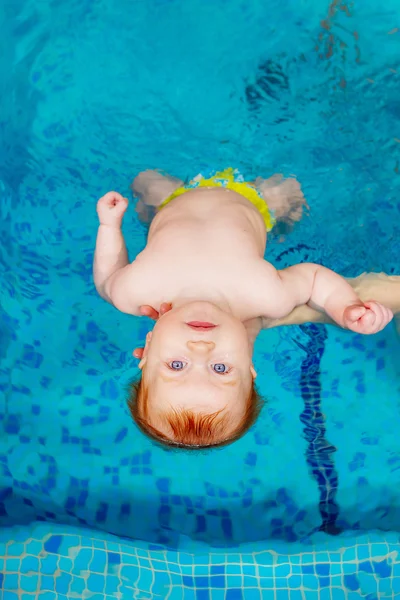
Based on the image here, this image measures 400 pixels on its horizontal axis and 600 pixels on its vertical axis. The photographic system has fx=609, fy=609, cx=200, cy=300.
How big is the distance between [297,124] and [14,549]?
7.17 ft

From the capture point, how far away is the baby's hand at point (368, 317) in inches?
71.6

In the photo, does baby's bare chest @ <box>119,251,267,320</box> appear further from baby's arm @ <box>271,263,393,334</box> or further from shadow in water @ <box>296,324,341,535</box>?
shadow in water @ <box>296,324,341,535</box>

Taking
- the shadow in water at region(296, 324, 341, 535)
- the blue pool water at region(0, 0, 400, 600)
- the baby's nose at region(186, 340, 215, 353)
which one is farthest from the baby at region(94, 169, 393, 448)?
the blue pool water at region(0, 0, 400, 600)

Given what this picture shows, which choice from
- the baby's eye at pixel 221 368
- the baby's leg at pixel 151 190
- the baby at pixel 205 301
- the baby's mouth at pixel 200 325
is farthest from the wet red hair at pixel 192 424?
the baby's leg at pixel 151 190

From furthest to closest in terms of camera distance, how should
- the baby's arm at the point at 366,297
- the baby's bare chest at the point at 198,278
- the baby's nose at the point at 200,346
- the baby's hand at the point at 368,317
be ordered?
the baby's arm at the point at 366,297, the baby's bare chest at the point at 198,278, the baby's hand at the point at 368,317, the baby's nose at the point at 200,346

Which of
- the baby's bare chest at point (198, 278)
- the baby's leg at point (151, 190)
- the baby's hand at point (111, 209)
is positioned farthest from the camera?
the baby's leg at point (151, 190)

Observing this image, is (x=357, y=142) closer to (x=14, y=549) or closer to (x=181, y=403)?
(x=181, y=403)

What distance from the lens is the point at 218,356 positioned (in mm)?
1688

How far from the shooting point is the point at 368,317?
1813mm

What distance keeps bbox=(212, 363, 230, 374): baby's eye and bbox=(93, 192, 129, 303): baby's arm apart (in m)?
0.56

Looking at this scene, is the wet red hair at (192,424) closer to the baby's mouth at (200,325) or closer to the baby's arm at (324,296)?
the baby's mouth at (200,325)

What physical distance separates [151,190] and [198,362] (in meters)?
1.07

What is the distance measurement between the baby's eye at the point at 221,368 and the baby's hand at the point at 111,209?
0.66m

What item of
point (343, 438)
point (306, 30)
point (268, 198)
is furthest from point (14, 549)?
point (306, 30)
